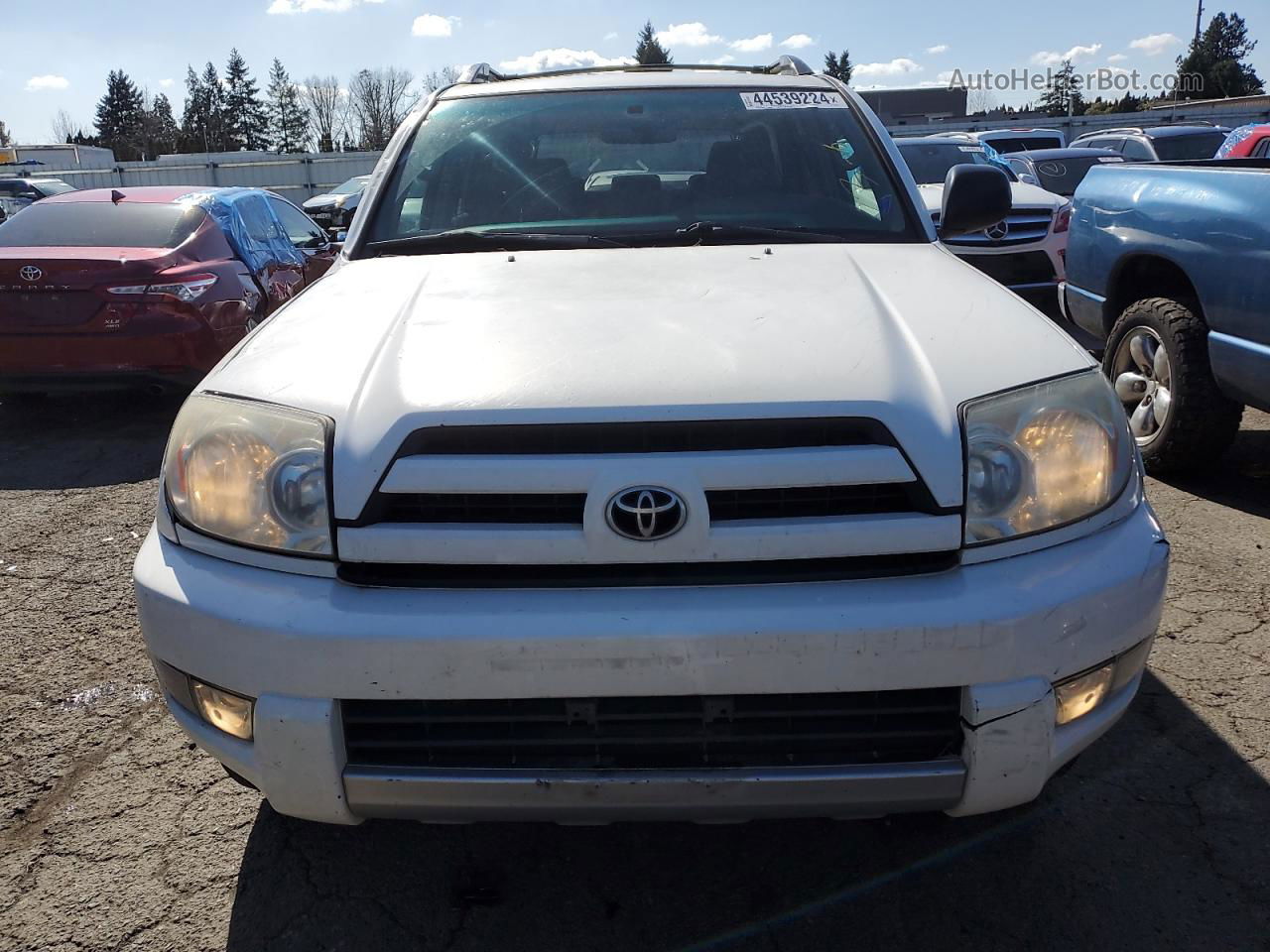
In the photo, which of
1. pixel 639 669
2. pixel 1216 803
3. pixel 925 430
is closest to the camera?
pixel 639 669

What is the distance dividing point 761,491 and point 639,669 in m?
0.39

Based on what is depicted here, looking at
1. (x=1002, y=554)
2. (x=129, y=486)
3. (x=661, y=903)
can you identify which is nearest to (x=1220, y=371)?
(x=1002, y=554)

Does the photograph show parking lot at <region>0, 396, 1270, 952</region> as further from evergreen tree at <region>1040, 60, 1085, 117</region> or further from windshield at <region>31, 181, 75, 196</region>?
→ evergreen tree at <region>1040, 60, 1085, 117</region>

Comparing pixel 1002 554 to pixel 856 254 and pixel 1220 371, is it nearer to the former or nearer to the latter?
pixel 856 254

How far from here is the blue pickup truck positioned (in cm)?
410

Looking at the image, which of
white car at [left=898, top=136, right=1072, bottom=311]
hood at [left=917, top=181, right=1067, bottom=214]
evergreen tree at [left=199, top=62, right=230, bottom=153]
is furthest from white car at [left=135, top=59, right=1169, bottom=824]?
evergreen tree at [left=199, top=62, right=230, bottom=153]

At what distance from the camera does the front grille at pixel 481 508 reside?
1863mm

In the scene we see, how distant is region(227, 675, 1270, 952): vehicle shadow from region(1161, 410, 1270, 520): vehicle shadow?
2337 mm

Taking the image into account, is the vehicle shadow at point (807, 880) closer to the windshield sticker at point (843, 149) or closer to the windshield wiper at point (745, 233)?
the windshield wiper at point (745, 233)

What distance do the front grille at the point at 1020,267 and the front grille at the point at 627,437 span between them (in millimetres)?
8146

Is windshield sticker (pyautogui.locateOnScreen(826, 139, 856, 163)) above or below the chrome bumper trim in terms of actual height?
above

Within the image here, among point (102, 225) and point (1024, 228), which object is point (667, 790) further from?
point (1024, 228)

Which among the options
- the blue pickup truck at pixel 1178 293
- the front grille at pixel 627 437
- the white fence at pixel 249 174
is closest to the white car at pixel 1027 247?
the blue pickup truck at pixel 1178 293

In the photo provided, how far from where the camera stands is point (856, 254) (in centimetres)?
272
